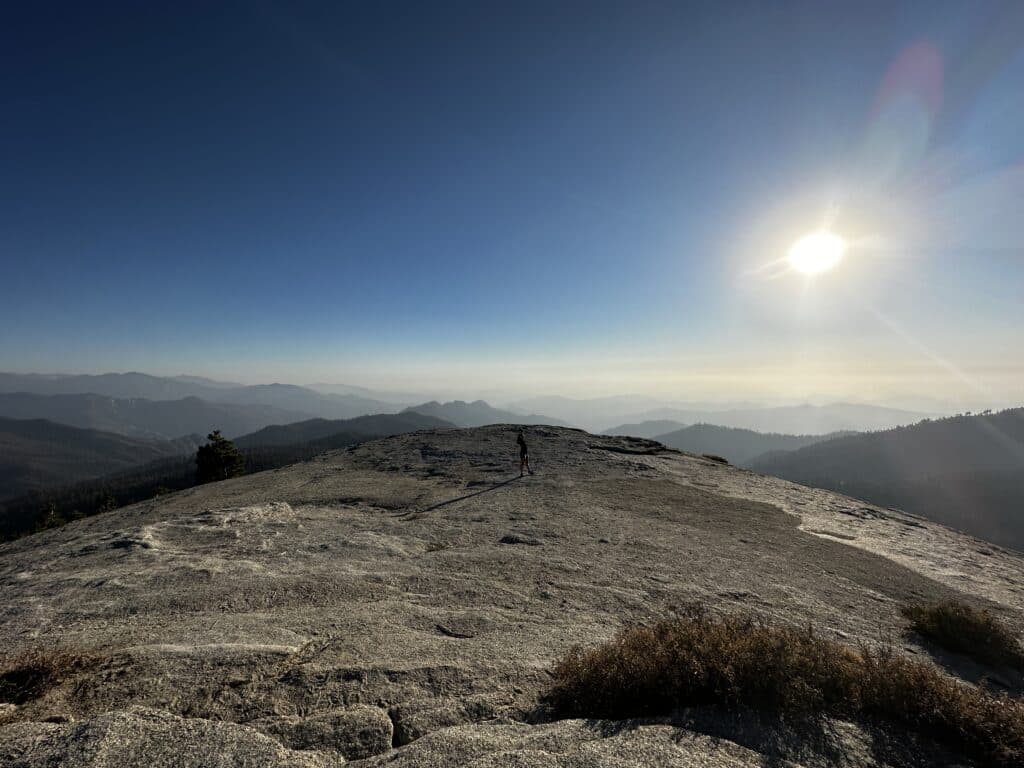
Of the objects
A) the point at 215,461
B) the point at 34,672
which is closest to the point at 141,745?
the point at 34,672

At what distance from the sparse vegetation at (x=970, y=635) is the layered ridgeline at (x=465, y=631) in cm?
22

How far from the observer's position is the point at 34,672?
4852mm

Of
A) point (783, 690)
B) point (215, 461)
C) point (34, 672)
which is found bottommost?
point (215, 461)

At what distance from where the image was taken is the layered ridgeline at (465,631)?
4.17 m

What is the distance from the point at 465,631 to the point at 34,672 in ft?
16.4

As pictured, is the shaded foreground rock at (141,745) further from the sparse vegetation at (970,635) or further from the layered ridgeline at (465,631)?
the sparse vegetation at (970,635)

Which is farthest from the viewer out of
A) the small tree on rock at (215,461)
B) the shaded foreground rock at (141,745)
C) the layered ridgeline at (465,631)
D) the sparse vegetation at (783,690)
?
the small tree on rock at (215,461)

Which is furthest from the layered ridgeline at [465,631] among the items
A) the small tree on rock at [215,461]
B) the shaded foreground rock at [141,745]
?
the small tree on rock at [215,461]

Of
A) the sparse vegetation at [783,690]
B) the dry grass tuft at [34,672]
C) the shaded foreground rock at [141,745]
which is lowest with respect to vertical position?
the dry grass tuft at [34,672]

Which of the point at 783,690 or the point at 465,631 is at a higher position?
the point at 783,690

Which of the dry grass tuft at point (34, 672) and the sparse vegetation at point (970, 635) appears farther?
the sparse vegetation at point (970, 635)

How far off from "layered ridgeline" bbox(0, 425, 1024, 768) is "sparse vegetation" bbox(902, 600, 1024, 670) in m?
0.22

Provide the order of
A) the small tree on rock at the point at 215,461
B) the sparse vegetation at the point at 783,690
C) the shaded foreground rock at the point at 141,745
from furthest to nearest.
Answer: the small tree on rock at the point at 215,461 < the sparse vegetation at the point at 783,690 < the shaded foreground rock at the point at 141,745

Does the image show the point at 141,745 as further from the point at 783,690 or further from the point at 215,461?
the point at 215,461
